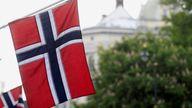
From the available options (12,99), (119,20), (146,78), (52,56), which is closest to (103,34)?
(119,20)

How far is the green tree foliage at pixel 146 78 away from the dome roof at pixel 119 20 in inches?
1865

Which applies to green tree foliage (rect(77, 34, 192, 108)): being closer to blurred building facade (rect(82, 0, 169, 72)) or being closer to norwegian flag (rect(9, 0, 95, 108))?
norwegian flag (rect(9, 0, 95, 108))

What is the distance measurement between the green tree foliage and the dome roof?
47.4 meters

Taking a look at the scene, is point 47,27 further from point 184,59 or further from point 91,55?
point 91,55

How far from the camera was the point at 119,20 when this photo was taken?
9038 cm

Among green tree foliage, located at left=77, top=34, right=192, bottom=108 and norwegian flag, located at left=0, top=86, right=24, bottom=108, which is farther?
green tree foliage, located at left=77, top=34, right=192, bottom=108

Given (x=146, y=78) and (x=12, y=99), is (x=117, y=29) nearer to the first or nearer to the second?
(x=146, y=78)

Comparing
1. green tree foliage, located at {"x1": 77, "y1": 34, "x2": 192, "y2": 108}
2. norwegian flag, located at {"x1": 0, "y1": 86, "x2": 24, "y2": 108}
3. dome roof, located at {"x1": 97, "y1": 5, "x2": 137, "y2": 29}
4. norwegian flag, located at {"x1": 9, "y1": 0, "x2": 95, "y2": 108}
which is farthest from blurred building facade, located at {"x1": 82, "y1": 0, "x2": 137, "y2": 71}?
norwegian flag, located at {"x1": 9, "y1": 0, "x2": 95, "y2": 108}

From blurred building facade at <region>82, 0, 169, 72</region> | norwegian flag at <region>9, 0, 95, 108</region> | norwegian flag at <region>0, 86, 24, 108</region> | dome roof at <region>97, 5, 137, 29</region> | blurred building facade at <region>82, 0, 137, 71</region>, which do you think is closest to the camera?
norwegian flag at <region>9, 0, 95, 108</region>

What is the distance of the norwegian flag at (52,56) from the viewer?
40.8ft

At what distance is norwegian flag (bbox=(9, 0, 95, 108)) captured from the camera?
1244cm

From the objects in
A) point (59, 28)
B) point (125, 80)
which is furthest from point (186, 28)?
point (59, 28)

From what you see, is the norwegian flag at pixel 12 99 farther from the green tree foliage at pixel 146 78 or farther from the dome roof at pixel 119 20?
the dome roof at pixel 119 20

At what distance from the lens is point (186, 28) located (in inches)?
1551
